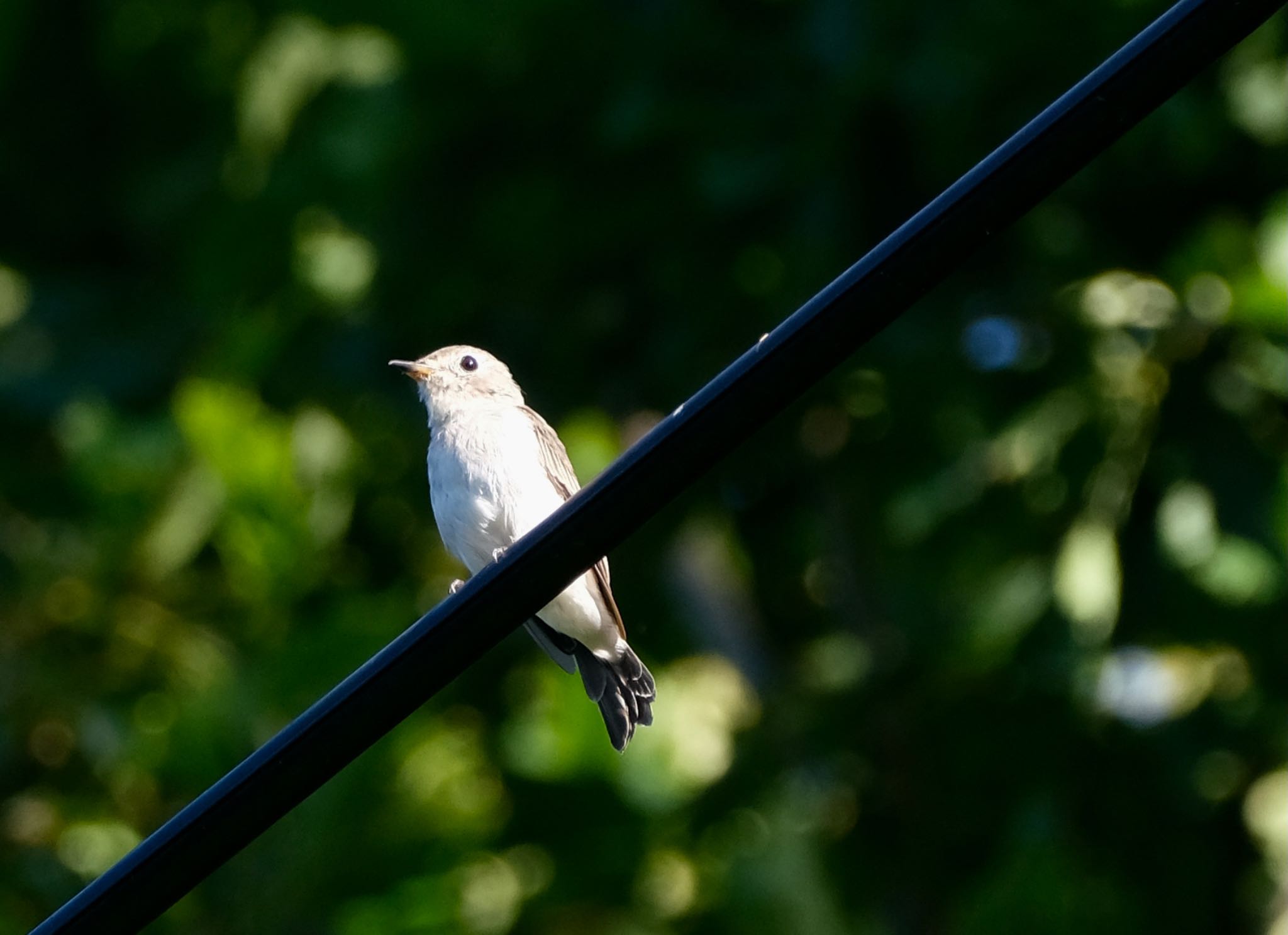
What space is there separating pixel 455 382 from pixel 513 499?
0.61 meters

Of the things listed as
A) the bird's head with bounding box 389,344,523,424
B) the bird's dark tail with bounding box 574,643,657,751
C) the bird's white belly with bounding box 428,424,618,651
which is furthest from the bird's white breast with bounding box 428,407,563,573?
the bird's dark tail with bounding box 574,643,657,751

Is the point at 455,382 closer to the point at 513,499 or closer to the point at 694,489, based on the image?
the point at 513,499

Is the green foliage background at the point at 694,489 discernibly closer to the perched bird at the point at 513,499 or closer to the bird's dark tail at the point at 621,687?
the perched bird at the point at 513,499

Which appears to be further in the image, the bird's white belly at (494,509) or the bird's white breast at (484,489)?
the bird's white breast at (484,489)

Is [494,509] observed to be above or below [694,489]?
above

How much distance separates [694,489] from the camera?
7891 millimetres

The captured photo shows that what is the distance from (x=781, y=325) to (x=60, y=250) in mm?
8092

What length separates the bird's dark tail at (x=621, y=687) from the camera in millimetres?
4773

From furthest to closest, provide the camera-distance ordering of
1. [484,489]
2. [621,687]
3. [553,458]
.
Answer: [553,458] < [484,489] < [621,687]

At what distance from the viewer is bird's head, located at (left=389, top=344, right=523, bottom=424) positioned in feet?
17.8

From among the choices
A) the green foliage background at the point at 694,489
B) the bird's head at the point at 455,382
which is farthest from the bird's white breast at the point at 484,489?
the green foliage background at the point at 694,489

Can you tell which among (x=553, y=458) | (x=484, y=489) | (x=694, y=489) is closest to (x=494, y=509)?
(x=484, y=489)

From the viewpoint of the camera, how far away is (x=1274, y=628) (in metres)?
6.82

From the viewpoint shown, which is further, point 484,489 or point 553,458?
point 553,458
